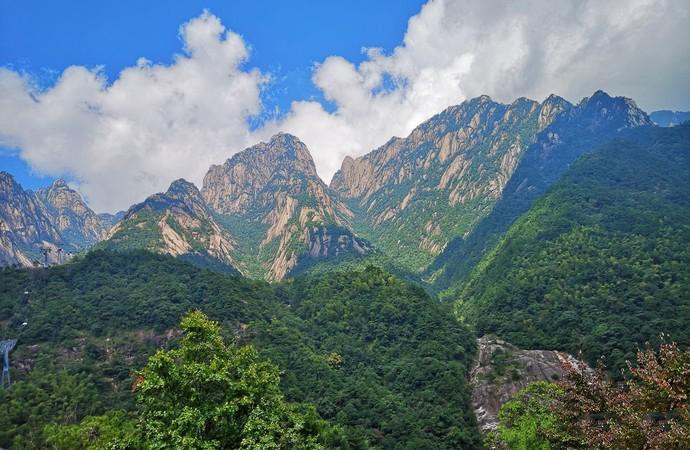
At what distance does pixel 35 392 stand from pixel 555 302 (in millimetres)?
118405

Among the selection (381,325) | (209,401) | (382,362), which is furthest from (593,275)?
(209,401)

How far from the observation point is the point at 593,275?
13275cm

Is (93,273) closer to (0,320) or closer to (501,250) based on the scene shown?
(0,320)

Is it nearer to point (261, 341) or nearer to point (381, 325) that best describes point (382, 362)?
point (381, 325)

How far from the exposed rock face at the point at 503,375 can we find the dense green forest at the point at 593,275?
649cm

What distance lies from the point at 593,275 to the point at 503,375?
52.7 meters

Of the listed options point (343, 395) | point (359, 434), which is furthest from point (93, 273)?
point (359, 434)

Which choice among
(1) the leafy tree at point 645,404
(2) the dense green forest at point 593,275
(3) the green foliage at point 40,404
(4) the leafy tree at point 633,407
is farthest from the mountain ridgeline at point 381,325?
(1) the leafy tree at point 645,404

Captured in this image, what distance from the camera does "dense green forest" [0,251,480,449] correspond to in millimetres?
79625

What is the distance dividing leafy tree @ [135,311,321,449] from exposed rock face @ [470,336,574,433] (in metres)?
69.9

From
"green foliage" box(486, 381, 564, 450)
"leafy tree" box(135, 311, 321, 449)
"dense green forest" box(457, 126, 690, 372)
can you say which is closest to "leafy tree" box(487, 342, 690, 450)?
"green foliage" box(486, 381, 564, 450)

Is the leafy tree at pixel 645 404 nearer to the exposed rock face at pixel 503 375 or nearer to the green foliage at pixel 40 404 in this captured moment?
the exposed rock face at pixel 503 375

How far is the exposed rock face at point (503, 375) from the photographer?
302 ft

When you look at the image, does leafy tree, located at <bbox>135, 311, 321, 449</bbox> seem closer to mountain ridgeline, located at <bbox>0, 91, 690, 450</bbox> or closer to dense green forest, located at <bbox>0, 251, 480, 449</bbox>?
dense green forest, located at <bbox>0, 251, 480, 449</bbox>
